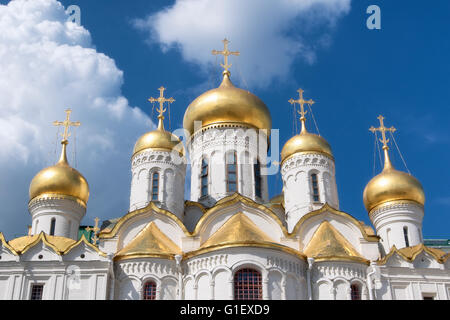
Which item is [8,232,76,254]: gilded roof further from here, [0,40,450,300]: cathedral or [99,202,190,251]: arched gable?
[99,202,190,251]: arched gable

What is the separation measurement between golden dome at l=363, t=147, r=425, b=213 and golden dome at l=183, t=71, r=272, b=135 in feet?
17.1

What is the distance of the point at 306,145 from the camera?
24.3 meters

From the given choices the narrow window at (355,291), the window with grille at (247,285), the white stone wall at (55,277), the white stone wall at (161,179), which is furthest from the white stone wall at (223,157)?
the white stone wall at (55,277)

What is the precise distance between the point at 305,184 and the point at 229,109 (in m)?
4.56

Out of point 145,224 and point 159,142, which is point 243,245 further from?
point 159,142

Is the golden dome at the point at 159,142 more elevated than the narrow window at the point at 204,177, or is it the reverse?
the golden dome at the point at 159,142

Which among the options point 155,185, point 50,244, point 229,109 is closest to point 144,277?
point 50,244

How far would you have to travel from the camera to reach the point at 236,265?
1841 centimetres

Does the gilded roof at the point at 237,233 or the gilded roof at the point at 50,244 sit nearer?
the gilded roof at the point at 237,233

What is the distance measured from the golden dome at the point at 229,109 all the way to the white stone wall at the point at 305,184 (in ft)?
8.30

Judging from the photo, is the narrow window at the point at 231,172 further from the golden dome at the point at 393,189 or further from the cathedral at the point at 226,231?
the golden dome at the point at 393,189

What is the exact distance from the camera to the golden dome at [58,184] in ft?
76.6

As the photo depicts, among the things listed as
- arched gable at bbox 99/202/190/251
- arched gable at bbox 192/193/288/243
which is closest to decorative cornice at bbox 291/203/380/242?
arched gable at bbox 192/193/288/243

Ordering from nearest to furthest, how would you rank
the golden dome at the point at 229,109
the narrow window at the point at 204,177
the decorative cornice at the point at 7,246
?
the decorative cornice at the point at 7,246 → the narrow window at the point at 204,177 → the golden dome at the point at 229,109
